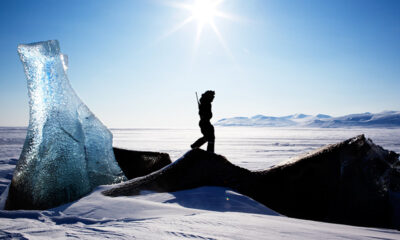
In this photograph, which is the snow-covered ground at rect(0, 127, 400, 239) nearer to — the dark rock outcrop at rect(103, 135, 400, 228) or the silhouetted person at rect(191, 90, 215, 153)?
the dark rock outcrop at rect(103, 135, 400, 228)

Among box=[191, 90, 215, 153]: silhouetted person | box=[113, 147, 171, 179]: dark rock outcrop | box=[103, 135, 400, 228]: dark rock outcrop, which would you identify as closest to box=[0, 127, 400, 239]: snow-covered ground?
box=[103, 135, 400, 228]: dark rock outcrop

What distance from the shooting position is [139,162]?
21.5 ft

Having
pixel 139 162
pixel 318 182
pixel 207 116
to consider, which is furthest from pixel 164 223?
pixel 139 162

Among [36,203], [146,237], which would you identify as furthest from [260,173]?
[36,203]

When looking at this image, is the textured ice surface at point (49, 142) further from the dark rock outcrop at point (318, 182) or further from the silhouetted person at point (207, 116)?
the silhouetted person at point (207, 116)

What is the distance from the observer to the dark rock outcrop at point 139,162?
6.32 metres

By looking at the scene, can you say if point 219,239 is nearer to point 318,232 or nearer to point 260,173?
point 318,232

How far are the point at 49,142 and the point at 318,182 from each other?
407 centimetres

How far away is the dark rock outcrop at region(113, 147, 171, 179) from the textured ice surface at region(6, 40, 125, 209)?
1.82 m

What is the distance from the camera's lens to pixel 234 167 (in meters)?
4.00

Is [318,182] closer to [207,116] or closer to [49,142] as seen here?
[207,116]

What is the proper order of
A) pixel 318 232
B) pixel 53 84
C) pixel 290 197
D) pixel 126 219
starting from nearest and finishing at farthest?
pixel 318 232, pixel 126 219, pixel 290 197, pixel 53 84

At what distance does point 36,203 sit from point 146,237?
2.56 meters

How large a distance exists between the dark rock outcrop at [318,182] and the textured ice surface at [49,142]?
2.37ft
